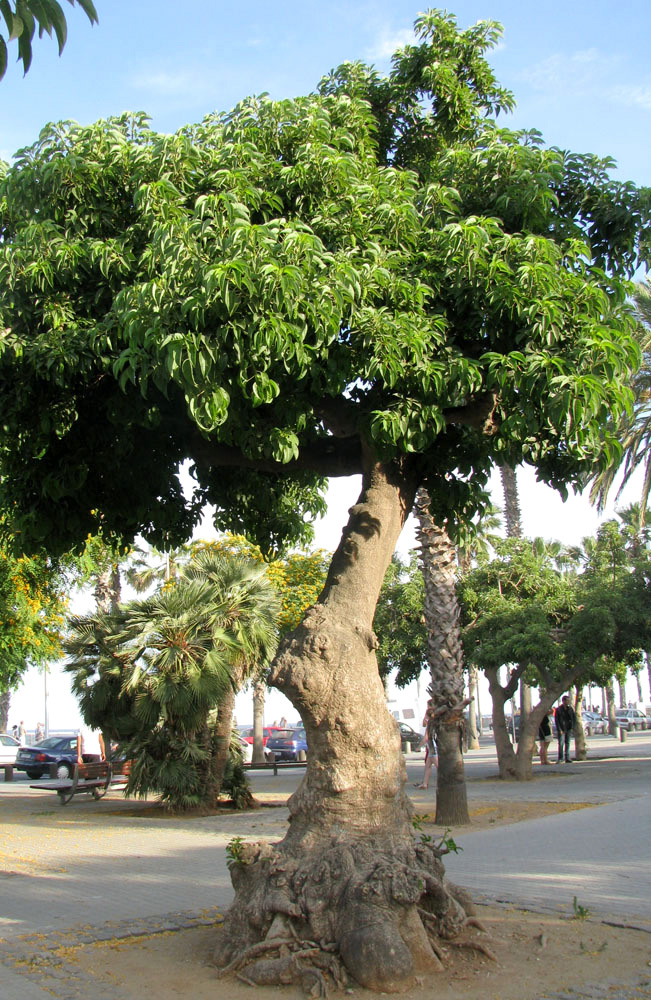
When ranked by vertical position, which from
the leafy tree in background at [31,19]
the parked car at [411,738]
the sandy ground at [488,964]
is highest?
the leafy tree in background at [31,19]

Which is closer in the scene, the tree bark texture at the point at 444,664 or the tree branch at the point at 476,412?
the tree branch at the point at 476,412

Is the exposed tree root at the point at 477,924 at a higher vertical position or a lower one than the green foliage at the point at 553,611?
lower

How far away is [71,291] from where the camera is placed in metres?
6.21

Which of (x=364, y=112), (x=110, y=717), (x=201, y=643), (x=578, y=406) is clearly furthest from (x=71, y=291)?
(x=110, y=717)

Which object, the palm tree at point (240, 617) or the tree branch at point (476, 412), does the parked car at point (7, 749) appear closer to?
the palm tree at point (240, 617)

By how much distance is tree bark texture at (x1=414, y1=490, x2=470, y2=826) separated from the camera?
1273 cm

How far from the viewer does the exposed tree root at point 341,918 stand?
16.8ft

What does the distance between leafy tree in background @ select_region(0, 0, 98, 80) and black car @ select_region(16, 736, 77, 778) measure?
97.5 feet

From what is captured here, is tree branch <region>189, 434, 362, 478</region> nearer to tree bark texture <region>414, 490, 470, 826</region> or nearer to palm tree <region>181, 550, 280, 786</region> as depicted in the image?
tree bark texture <region>414, 490, 470, 826</region>

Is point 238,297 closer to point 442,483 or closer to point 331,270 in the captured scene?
point 331,270

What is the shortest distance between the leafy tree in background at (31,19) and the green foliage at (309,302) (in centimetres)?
215

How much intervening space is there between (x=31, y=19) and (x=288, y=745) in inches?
1219

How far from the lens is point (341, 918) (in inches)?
209

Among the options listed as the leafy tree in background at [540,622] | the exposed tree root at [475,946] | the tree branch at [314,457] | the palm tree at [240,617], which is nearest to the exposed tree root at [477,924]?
the exposed tree root at [475,946]
